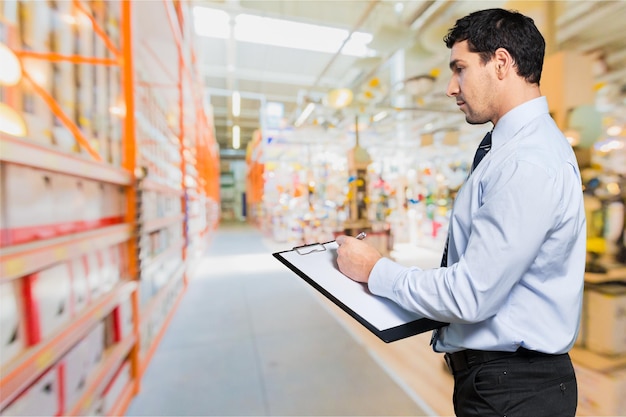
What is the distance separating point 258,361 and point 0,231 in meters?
2.08

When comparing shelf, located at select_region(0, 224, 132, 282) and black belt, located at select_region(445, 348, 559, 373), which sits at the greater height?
shelf, located at select_region(0, 224, 132, 282)

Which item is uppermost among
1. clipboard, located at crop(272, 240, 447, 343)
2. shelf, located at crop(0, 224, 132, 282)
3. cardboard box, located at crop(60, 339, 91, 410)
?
shelf, located at crop(0, 224, 132, 282)

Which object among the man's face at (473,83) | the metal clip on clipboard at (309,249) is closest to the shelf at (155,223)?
the metal clip on clipboard at (309,249)

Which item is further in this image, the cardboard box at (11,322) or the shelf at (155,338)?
the shelf at (155,338)

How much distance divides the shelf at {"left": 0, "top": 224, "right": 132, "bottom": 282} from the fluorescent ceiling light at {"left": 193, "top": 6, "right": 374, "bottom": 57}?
6121mm

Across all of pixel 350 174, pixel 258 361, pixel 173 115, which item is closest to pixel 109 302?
pixel 258 361

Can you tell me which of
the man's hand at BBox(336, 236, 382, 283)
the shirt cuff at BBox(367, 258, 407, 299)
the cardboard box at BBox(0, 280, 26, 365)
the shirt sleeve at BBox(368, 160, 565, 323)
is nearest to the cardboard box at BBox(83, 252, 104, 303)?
the cardboard box at BBox(0, 280, 26, 365)

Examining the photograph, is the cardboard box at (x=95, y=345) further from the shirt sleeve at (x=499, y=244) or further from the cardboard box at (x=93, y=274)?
the shirt sleeve at (x=499, y=244)

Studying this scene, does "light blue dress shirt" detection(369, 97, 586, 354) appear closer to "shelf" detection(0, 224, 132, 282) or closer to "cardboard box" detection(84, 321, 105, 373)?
"shelf" detection(0, 224, 132, 282)

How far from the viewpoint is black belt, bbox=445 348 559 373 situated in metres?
0.88

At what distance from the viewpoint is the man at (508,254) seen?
0.75 m

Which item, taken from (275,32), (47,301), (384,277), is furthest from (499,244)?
(275,32)

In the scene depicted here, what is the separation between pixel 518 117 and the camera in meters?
0.88

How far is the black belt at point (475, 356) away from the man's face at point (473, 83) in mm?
651
